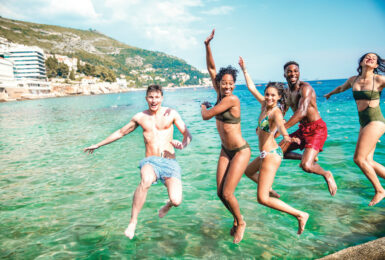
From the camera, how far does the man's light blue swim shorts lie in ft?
15.5

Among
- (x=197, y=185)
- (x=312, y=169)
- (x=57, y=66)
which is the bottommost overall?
(x=197, y=185)

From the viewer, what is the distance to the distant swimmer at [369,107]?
16.6 feet

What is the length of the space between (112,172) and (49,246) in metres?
4.82

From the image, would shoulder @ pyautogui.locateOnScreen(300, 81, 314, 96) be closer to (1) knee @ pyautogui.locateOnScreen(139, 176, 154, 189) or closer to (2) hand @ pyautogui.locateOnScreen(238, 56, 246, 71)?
(2) hand @ pyautogui.locateOnScreen(238, 56, 246, 71)

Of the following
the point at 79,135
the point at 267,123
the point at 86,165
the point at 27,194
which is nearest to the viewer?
the point at 267,123

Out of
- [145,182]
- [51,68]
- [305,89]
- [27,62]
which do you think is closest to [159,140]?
[145,182]

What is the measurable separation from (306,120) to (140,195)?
3.74m

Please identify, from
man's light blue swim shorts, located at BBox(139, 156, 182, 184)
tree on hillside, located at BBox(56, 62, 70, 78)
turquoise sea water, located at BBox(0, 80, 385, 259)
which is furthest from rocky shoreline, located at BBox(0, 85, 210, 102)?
man's light blue swim shorts, located at BBox(139, 156, 182, 184)

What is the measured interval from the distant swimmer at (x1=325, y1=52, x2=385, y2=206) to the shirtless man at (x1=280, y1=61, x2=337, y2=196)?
27.4 inches

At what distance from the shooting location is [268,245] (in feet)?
15.9

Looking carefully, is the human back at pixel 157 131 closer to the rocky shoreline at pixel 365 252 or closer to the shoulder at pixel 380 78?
the rocky shoreline at pixel 365 252

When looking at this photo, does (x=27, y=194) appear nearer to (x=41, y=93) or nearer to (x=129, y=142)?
(x=129, y=142)

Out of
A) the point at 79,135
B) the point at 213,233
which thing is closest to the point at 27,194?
the point at 213,233

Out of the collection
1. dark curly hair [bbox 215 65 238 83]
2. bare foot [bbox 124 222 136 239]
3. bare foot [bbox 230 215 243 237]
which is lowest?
bare foot [bbox 230 215 243 237]
